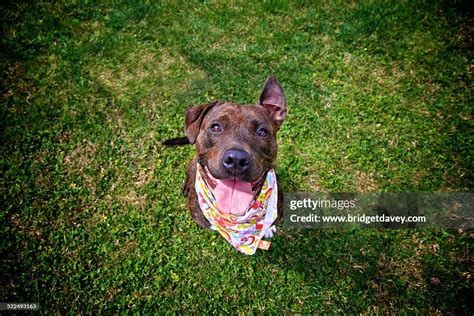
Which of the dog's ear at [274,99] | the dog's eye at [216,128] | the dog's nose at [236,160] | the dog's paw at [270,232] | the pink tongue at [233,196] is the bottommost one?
the dog's paw at [270,232]

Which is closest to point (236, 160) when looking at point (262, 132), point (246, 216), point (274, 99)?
point (262, 132)

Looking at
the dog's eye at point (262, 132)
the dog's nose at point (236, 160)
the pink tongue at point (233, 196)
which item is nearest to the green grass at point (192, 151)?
the pink tongue at point (233, 196)

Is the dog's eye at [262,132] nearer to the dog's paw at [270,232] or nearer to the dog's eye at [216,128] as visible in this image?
the dog's eye at [216,128]

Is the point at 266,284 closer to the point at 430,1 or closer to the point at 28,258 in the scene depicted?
the point at 28,258

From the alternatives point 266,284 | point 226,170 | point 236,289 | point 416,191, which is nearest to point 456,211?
point 416,191

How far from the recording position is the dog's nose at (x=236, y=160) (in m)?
3.10

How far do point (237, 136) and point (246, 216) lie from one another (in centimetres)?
101

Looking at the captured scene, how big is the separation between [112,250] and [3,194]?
2.08 m

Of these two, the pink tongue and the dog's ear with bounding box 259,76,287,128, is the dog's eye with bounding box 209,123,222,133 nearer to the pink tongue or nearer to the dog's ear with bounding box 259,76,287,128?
the pink tongue

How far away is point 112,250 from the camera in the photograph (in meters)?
A: 4.73

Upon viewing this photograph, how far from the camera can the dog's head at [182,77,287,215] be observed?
3.16m

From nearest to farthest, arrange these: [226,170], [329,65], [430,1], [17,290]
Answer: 1. [226,170]
2. [17,290]
3. [329,65]
4. [430,1]

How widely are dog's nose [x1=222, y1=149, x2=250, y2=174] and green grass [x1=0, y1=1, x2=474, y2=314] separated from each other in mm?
2037

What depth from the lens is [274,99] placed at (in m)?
3.89
